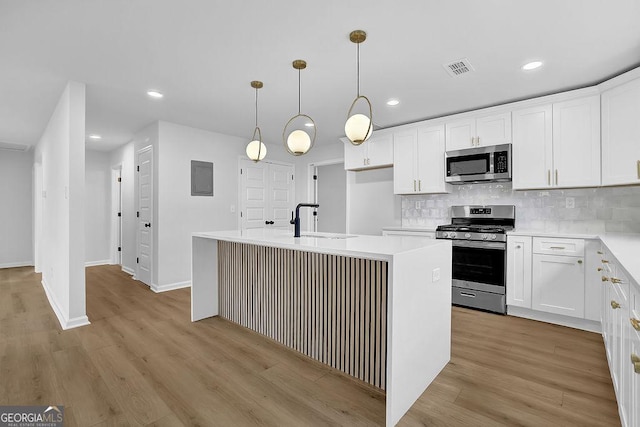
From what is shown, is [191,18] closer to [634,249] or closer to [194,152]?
[194,152]

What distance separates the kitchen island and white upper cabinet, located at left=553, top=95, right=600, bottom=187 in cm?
200

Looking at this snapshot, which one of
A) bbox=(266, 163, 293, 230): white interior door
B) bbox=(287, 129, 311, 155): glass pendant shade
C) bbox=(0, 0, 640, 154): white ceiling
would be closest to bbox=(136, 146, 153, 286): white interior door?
bbox=(0, 0, 640, 154): white ceiling

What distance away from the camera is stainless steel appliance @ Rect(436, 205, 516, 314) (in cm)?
345

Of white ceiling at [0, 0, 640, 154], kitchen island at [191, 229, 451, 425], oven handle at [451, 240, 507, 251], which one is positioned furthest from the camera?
oven handle at [451, 240, 507, 251]

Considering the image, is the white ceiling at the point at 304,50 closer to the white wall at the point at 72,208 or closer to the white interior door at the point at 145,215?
the white wall at the point at 72,208

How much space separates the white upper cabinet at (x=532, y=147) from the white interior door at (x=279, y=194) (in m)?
3.81

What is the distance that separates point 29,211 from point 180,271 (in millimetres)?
4511

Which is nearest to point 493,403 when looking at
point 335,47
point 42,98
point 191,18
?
point 335,47

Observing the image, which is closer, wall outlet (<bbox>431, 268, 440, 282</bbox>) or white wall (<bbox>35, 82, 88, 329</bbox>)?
wall outlet (<bbox>431, 268, 440, 282</bbox>)

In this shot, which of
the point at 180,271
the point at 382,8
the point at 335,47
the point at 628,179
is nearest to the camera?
the point at 382,8

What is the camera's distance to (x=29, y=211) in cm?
651

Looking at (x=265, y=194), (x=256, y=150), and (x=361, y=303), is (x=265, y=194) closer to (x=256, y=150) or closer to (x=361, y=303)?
(x=256, y=150)

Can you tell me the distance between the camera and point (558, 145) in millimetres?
3271

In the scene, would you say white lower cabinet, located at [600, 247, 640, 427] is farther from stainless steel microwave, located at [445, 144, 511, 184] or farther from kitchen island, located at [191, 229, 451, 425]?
stainless steel microwave, located at [445, 144, 511, 184]
